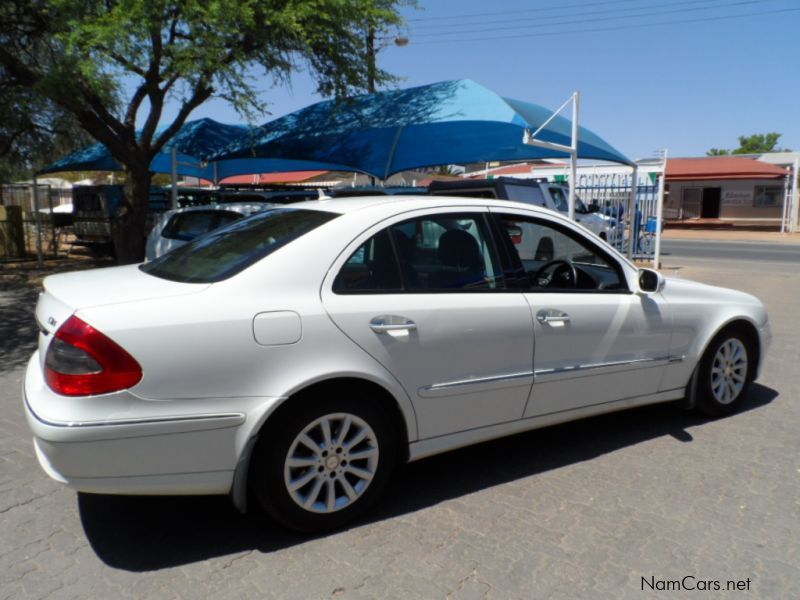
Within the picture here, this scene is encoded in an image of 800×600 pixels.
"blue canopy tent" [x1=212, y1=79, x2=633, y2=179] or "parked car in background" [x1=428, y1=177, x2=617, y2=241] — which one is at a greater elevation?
"blue canopy tent" [x1=212, y1=79, x2=633, y2=179]

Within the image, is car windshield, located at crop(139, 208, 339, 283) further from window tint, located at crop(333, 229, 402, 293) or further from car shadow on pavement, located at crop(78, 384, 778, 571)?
car shadow on pavement, located at crop(78, 384, 778, 571)

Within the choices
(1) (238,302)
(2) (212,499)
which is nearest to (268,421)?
(1) (238,302)

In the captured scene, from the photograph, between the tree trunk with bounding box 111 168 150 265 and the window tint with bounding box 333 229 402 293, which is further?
the tree trunk with bounding box 111 168 150 265

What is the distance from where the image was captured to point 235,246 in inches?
139

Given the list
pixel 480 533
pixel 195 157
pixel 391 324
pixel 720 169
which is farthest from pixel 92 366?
pixel 720 169

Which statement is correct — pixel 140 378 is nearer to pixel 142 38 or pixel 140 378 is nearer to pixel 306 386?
pixel 306 386

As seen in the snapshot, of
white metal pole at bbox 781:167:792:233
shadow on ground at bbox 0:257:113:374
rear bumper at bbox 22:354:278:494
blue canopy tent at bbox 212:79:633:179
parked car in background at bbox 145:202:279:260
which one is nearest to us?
rear bumper at bbox 22:354:278:494

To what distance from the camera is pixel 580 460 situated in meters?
4.12

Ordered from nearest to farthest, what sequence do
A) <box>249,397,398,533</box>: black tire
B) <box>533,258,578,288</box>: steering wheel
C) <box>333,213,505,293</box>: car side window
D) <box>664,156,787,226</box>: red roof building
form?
1. <box>249,397,398,533</box>: black tire
2. <box>333,213,505,293</box>: car side window
3. <box>533,258,578,288</box>: steering wheel
4. <box>664,156,787,226</box>: red roof building

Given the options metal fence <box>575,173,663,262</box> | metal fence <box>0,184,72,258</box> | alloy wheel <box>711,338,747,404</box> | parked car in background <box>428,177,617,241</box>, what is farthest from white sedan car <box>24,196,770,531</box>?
metal fence <box>0,184,72,258</box>

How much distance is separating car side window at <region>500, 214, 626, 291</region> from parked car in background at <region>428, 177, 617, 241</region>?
10.6ft

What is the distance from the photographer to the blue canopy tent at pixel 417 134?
10.1m

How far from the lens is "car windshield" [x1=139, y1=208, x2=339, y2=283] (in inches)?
127

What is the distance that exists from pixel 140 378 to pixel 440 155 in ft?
28.8
